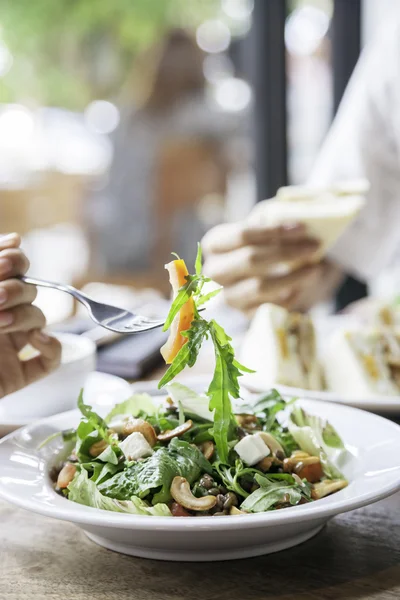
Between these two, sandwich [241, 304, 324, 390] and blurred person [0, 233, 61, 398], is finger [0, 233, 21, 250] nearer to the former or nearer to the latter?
blurred person [0, 233, 61, 398]

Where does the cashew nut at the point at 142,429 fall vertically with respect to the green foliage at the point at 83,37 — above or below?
below

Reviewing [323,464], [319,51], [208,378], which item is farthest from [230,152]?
[323,464]

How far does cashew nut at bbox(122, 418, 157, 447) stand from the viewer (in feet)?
4.05

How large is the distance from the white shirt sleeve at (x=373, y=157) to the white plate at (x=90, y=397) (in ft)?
5.26

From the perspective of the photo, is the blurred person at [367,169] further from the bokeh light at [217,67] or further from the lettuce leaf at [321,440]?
the bokeh light at [217,67]

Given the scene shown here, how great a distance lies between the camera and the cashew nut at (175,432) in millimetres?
1240

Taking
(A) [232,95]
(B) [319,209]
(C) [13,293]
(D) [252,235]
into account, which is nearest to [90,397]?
(C) [13,293]

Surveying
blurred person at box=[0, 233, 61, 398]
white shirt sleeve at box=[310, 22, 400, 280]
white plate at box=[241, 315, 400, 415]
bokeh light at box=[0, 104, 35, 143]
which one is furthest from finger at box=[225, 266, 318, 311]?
bokeh light at box=[0, 104, 35, 143]

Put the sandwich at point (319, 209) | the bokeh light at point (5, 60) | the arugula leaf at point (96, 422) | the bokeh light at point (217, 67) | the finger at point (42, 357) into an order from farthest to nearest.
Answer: the bokeh light at point (5, 60) → the bokeh light at point (217, 67) → the sandwich at point (319, 209) → the finger at point (42, 357) → the arugula leaf at point (96, 422)

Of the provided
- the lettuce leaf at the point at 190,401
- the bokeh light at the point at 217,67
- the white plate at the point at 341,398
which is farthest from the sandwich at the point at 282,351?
the bokeh light at the point at 217,67

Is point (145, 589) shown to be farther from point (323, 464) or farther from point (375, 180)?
point (375, 180)

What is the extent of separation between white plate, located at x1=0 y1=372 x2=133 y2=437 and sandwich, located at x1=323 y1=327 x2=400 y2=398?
0.59 metres

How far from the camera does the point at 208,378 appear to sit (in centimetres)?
182

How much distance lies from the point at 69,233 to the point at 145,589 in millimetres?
9146
